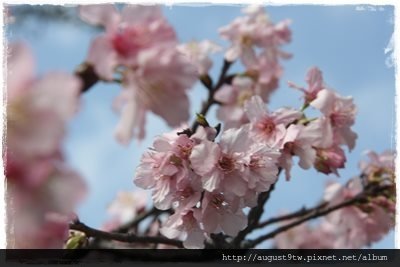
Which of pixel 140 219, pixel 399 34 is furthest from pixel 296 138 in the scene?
pixel 140 219

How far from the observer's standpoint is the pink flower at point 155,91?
68 cm

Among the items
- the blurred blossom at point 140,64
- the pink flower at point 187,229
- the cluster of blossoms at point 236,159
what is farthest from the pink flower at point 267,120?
the blurred blossom at point 140,64

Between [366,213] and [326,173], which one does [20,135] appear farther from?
[366,213]

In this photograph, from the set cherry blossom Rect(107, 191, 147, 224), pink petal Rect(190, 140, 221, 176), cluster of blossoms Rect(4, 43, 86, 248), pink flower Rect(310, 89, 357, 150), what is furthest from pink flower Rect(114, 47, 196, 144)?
cherry blossom Rect(107, 191, 147, 224)

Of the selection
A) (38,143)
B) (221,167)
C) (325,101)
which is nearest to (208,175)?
(221,167)

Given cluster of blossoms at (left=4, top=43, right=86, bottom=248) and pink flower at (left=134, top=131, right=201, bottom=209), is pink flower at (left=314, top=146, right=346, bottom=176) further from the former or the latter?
cluster of blossoms at (left=4, top=43, right=86, bottom=248)

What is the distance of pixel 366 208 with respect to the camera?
1.55 metres

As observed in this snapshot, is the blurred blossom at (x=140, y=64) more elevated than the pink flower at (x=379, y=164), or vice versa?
the pink flower at (x=379, y=164)

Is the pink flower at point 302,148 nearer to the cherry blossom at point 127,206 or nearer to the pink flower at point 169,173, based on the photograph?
the pink flower at point 169,173

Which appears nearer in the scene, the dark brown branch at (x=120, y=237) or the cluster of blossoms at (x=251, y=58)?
the dark brown branch at (x=120, y=237)

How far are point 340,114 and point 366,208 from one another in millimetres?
359

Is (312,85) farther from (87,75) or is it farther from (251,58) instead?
(87,75)

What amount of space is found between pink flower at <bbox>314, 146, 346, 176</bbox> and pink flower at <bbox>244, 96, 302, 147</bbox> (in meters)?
0.12

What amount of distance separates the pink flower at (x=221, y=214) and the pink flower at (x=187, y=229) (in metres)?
0.03
